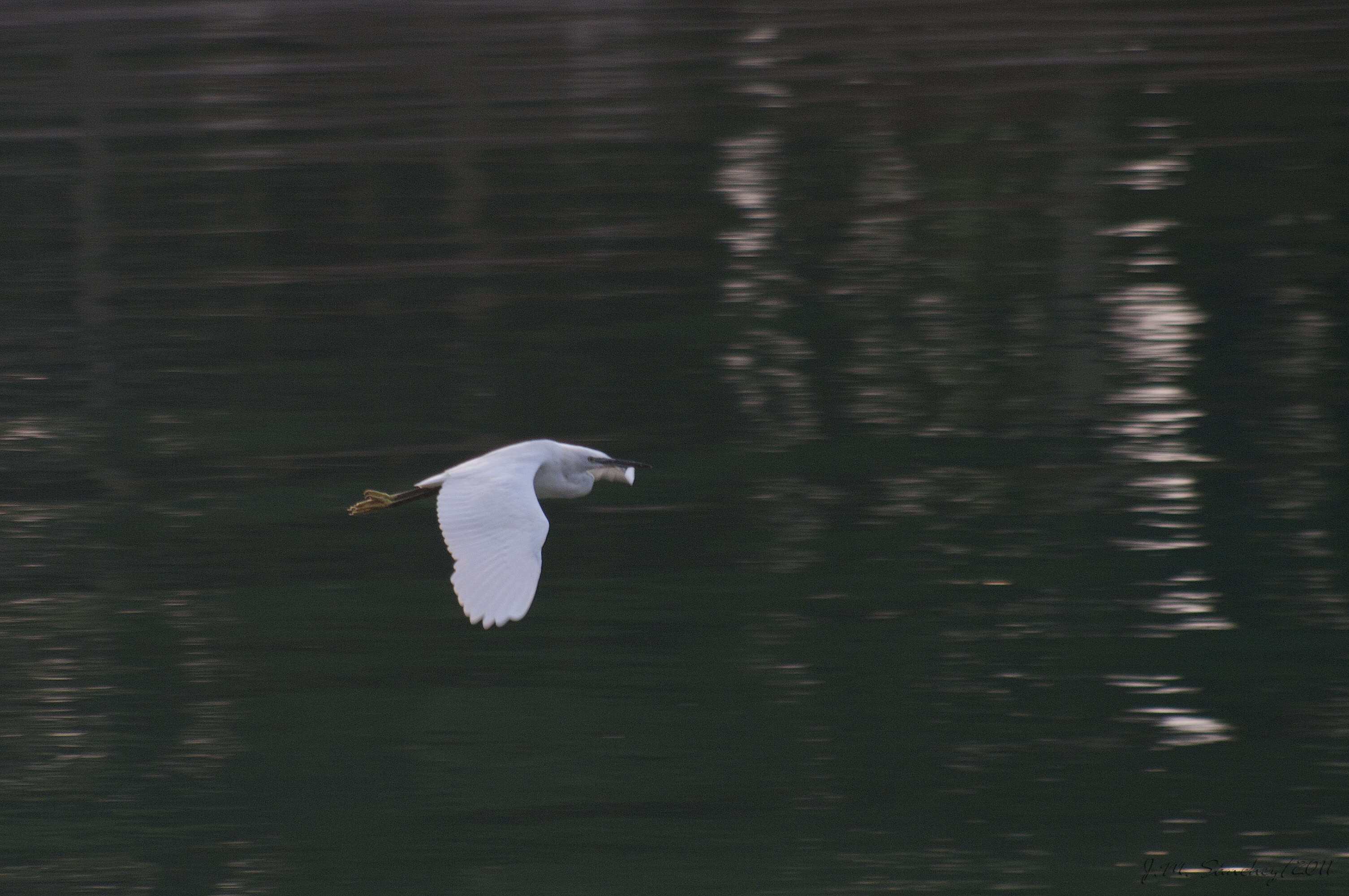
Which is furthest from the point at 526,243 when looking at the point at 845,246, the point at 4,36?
the point at 4,36

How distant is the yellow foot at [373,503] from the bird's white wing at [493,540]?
0.61 metres

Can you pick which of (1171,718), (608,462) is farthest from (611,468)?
(1171,718)

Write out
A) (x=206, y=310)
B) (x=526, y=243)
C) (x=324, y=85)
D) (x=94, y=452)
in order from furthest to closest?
(x=324, y=85)
(x=526, y=243)
(x=206, y=310)
(x=94, y=452)

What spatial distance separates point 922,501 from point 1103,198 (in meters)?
4.46

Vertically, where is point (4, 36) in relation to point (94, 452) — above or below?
above

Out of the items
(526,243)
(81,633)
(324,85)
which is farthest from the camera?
(324,85)

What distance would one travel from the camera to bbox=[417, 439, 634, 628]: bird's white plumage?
4703mm

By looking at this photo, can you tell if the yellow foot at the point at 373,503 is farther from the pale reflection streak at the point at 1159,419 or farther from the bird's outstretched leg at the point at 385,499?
the pale reflection streak at the point at 1159,419

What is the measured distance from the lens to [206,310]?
947cm

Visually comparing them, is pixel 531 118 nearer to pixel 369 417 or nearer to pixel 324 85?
pixel 324 85

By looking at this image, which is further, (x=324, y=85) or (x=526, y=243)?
(x=324, y=85)

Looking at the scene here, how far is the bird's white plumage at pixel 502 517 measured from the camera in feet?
15.4

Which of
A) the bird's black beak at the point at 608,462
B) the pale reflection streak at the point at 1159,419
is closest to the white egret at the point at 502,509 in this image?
the bird's black beak at the point at 608,462

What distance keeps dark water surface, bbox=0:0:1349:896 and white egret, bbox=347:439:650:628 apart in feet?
1.62
